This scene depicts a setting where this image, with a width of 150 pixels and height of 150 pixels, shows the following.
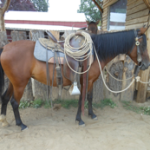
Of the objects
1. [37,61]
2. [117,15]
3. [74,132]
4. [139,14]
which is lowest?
[74,132]

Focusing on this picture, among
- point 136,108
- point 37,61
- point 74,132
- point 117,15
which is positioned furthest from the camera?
point 117,15

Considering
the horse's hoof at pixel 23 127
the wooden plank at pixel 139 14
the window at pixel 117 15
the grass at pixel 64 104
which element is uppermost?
the window at pixel 117 15

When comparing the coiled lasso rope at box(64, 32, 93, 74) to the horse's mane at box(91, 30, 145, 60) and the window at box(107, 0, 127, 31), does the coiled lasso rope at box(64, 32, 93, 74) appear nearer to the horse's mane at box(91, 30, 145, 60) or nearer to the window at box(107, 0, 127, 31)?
the horse's mane at box(91, 30, 145, 60)

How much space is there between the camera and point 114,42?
2.03 meters

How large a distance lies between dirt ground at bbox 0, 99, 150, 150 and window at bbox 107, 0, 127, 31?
4.24 metres

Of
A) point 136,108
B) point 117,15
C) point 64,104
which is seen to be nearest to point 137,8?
point 117,15

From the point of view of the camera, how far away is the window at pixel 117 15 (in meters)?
5.05

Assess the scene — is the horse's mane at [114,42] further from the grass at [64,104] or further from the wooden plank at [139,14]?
the grass at [64,104]

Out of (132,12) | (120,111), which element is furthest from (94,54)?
(132,12)

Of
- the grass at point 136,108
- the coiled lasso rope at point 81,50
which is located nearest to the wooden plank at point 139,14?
the coiled lasso rope at point 81,50

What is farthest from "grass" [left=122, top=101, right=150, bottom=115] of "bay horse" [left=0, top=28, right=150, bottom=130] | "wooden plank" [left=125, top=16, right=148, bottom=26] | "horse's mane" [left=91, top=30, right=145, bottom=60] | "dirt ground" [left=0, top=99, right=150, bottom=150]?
"wooden plank" [left=125, top=16, right=148, bottom=26]

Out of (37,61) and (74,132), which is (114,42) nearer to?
(37,61)

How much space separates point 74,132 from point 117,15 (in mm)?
5607

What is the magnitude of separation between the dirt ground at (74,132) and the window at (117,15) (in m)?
4.24
